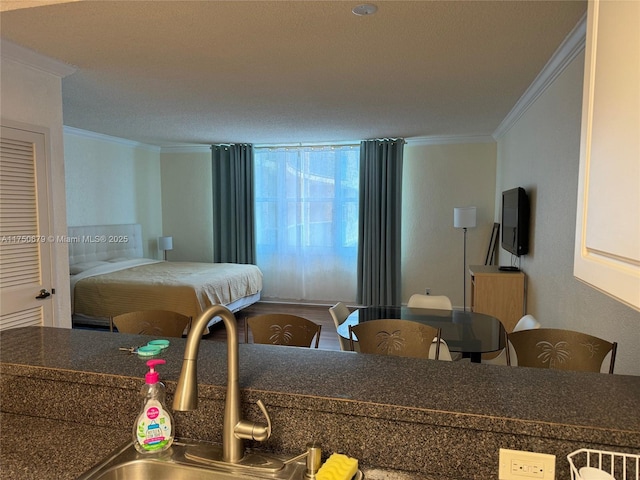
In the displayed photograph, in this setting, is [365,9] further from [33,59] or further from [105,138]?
[105,138]

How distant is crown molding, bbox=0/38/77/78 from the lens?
274cm

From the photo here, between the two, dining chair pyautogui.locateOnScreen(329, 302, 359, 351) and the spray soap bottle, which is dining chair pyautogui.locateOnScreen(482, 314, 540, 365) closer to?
dining chair pyautogui.locateOnScreen(329, 302, 359, 351)

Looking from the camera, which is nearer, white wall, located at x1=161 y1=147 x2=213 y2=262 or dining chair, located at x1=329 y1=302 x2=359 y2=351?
dining chair, located at x1=329 y1=302 x2=359 y2=351

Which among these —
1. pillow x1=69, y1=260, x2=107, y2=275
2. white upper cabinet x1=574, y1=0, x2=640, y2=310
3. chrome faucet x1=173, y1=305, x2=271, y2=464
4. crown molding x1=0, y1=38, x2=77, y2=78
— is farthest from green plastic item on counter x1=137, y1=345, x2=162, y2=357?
pillow x1=69, y1=260, x2=107, y2=275

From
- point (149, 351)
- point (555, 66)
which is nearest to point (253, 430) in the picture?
point (149, 351)

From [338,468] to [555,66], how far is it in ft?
10.2

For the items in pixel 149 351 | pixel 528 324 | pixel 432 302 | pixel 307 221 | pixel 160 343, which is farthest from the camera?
pixel 307 221

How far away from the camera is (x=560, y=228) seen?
9.60 ft

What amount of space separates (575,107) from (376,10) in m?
1.44

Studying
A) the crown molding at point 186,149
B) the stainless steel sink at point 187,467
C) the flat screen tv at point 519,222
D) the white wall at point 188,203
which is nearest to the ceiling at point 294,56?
the flat screen tv at point 519,222

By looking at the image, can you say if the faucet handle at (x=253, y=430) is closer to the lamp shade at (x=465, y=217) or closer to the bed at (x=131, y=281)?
the bed at (x=131, y=281)

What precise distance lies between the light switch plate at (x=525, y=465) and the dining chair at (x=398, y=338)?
1223mm

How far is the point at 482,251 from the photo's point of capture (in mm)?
6164

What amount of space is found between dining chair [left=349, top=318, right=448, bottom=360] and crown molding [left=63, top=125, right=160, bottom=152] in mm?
5070
